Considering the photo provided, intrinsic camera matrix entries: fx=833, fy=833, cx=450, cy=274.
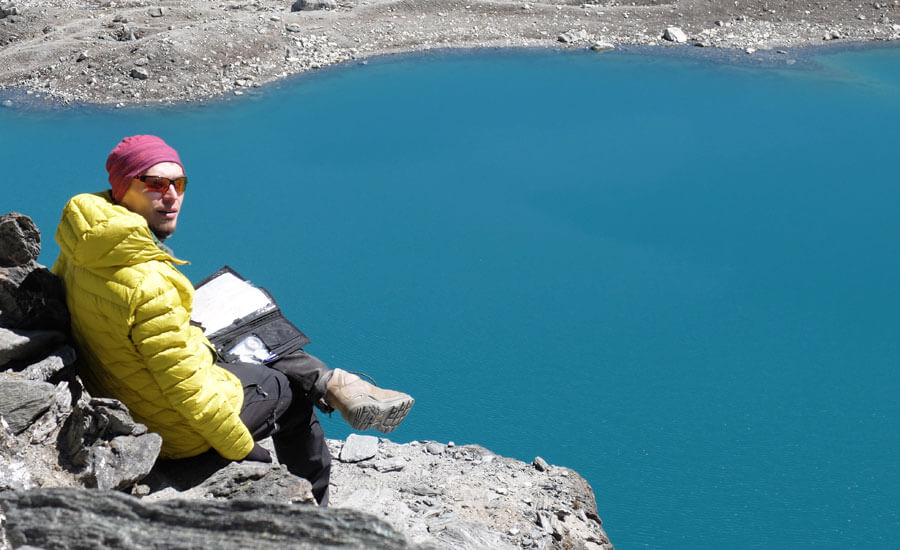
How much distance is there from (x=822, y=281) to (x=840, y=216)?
212 cm

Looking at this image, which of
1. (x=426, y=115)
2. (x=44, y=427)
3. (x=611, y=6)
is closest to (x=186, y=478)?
(x=44, y=427)

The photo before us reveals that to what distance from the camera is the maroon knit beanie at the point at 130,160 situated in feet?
11.2

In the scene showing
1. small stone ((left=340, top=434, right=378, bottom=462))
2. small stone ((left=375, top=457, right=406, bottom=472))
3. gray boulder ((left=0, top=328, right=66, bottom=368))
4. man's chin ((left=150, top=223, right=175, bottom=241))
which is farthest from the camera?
small stone ((left=340, top=434, right=378, bottom=462))

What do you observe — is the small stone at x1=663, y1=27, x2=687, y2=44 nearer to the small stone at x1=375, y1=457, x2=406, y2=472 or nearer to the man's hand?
the small stone at x1=375, y1=457, x2=406, y2=472

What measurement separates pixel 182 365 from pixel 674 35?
19.0m

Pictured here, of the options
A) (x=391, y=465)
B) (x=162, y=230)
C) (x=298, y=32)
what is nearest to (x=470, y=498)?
(x=391, y=465)

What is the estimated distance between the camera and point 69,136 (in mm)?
15172

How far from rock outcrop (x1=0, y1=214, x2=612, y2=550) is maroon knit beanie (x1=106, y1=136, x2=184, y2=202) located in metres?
0.69

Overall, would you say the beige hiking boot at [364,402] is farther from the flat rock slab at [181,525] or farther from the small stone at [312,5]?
the small stone at [312,5]

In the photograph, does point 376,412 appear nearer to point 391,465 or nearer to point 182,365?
point 182,365

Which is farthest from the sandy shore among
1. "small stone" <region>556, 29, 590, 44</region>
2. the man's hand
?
the man's hand

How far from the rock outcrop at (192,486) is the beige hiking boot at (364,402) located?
0.45 m

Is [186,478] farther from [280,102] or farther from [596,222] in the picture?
[280,102]

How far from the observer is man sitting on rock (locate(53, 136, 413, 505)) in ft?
10.5
